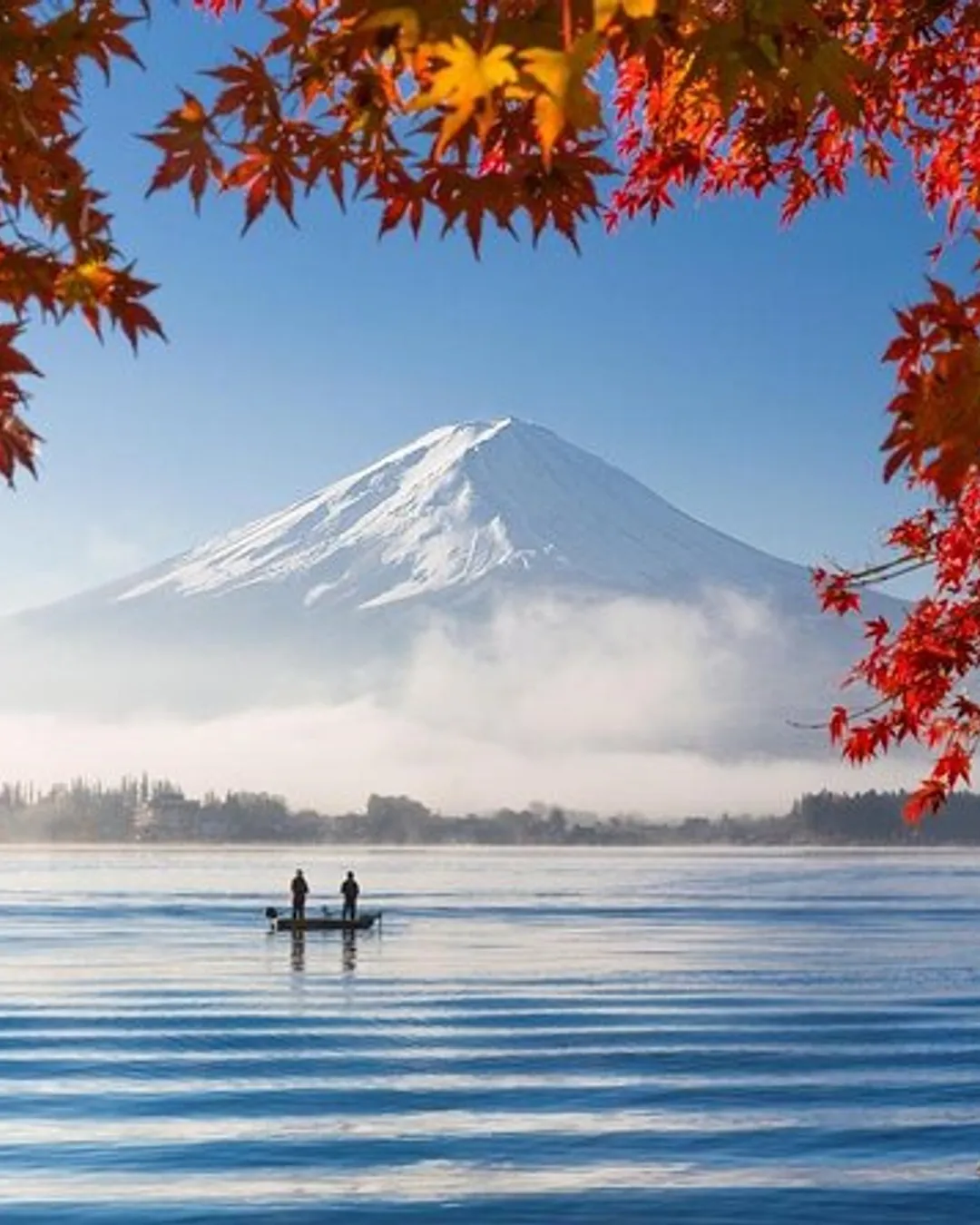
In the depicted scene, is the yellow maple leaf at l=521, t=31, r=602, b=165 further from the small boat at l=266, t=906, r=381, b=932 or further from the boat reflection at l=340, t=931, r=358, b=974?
the small boat at l=266, t=906, r=381, b=932

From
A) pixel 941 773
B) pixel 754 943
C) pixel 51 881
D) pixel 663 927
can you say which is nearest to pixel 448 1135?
pixel 941 773

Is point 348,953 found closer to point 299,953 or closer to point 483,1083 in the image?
point 299,953

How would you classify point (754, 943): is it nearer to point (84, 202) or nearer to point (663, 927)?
point (663, 927)

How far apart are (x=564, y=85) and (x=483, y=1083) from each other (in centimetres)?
2547

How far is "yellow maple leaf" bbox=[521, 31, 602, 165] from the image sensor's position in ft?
12.2

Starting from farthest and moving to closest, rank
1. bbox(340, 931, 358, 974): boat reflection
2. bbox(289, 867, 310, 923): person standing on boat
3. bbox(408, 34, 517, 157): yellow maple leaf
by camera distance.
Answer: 1. bbox(289, 867, 310, 923): person standing on boat
2. bbox(340, 931, 358, 974): boat reflection
3. bbox(408, 34, 517, 157): yellow maple leaf

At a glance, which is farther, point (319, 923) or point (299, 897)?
point (319, 923)

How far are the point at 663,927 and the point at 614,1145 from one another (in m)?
66.4

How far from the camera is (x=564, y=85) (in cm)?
374

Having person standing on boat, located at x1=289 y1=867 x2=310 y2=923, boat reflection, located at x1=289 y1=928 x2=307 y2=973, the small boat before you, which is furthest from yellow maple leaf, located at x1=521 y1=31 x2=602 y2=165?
the small boat

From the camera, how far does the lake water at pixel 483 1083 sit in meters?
18.7

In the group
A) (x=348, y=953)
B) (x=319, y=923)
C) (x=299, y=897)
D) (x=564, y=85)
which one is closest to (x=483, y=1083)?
(x=564, y=85)

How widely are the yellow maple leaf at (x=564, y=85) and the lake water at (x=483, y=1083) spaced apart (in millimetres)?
14580

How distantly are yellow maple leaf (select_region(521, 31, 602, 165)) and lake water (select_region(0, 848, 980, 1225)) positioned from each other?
47.8 feet
